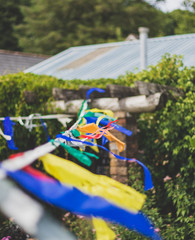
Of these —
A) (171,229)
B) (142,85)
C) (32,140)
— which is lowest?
(171,229)

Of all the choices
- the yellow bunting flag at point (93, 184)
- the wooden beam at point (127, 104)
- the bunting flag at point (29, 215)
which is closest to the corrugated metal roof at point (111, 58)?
the wooden beam at point (127, 104)

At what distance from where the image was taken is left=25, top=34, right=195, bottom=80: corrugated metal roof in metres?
10.6

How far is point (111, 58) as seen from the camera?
12016 millimetres

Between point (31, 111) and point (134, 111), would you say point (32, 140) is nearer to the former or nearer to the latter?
point (31, 111)

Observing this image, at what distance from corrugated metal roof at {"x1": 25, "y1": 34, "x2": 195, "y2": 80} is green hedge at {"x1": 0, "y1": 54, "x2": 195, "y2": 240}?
344 centimetres

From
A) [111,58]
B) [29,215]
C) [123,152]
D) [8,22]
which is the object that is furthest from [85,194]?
[8,22]

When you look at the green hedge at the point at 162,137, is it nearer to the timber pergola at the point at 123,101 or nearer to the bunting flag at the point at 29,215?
the timber pergola at the point at 123,101

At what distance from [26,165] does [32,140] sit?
5691 millimetres

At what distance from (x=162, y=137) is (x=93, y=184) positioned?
5.52 metres

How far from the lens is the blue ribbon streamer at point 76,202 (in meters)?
0.65

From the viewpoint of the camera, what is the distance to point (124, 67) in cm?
1065

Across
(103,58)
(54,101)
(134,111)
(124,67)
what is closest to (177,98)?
(134,111)

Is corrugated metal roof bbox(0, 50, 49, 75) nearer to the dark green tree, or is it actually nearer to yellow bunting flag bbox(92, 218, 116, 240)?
the dark green tree

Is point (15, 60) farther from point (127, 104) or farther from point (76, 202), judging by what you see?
point (76, 202)
